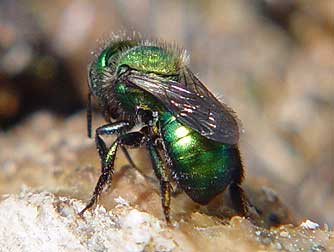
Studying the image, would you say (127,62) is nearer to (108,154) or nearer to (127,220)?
(108,154)

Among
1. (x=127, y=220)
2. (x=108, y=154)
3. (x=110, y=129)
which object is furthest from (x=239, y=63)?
(x=127, y=220)

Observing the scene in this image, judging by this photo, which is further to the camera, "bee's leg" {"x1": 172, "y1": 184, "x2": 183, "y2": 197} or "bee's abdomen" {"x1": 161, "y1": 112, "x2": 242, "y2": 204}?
"bee's leg" {"x1": 172, "y1": 184, "x2": 183, "y2": 197}

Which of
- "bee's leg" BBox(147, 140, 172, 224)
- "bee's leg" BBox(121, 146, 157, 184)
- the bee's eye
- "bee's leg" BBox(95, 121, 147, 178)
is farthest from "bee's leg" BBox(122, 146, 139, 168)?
the bee's eye

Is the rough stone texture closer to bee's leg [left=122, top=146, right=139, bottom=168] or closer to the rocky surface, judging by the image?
the rocky surface

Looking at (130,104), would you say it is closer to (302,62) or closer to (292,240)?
(292,240)

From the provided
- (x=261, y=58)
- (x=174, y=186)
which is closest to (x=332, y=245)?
(x=174, y=186)

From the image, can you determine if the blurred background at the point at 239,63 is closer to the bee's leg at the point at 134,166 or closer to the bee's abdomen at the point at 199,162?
the bee's leg at the point at 134,166

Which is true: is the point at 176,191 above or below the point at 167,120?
below
